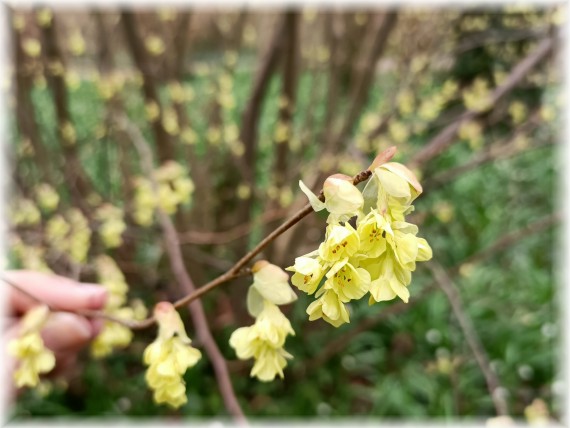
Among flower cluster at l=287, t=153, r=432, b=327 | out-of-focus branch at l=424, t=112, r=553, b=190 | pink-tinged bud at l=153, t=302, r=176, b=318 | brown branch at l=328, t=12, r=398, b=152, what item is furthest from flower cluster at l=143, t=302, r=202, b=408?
brown branch at l=328, t=12, r=398, b=152

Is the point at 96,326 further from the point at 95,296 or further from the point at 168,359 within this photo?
the point at 168,359

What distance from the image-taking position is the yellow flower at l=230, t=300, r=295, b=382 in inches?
26.4

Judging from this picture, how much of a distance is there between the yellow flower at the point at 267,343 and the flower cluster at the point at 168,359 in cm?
7

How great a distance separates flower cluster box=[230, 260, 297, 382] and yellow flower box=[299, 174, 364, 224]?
16cm

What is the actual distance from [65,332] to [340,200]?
612mm

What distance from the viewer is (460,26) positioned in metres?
3.89

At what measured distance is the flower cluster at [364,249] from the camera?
0.51m

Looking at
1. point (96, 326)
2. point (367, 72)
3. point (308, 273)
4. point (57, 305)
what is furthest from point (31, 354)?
point (367, 72)

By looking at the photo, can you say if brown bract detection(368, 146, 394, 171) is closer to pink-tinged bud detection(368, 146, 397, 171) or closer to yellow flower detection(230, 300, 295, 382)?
pink-tinged bud detection(368, 146, 397, 171)

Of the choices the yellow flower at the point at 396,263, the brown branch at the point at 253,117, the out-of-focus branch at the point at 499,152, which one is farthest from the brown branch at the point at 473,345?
the yellow flower at the point at 396,263

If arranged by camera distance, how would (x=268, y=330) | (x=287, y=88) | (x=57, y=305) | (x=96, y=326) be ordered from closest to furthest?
(x=268, y=330)
(x=57, y=305)
(x=96, y=326)
(x=287, y=88)

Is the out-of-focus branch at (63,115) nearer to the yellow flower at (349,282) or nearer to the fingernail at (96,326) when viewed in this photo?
the fingernail at (96,326)

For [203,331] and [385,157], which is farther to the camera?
[203,331]

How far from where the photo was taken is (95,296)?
3.13 feet
